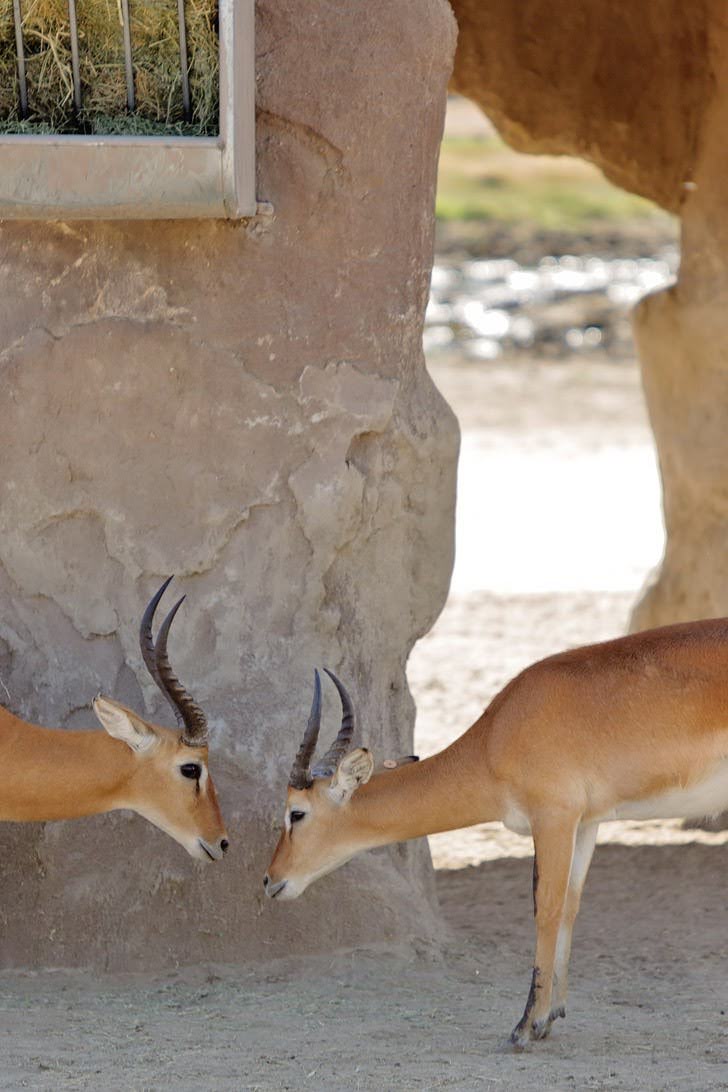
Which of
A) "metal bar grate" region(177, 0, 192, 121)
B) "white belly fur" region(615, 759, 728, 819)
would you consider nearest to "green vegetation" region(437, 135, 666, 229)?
"metal bar grate" region(177, 0, 192, 121)

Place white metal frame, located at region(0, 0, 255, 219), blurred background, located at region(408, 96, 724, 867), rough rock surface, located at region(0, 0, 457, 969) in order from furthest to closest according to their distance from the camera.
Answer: blurred background, located at region(408, 96, 724, 867), rough rock surface, located at region(0, 0, 457, 969), white metal frame, located at region(0, 0, 255, 219)

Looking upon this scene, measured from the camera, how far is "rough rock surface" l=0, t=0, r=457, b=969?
6.16 meters

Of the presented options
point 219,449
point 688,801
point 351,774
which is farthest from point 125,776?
point 688,801

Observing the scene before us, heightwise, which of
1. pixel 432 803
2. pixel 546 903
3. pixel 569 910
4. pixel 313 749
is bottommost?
pixel 569 910

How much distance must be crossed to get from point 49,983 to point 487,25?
5415mm

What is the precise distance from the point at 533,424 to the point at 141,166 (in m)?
15.0

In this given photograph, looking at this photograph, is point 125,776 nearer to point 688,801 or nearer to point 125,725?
point 125,725

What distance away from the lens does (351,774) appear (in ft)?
18.9

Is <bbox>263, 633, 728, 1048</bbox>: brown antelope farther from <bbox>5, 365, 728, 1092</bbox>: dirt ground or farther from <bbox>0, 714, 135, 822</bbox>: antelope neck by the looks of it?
<bbox>0, 714, 135, 822</bbox>: antelope neck

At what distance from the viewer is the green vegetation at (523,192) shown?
121 feet

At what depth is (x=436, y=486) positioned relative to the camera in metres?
6.68

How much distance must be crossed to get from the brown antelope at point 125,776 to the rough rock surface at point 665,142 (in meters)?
3.69

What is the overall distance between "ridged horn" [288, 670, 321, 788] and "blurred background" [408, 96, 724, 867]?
2.66 meters

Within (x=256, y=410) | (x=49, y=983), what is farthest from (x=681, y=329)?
(x=49, y=983)
